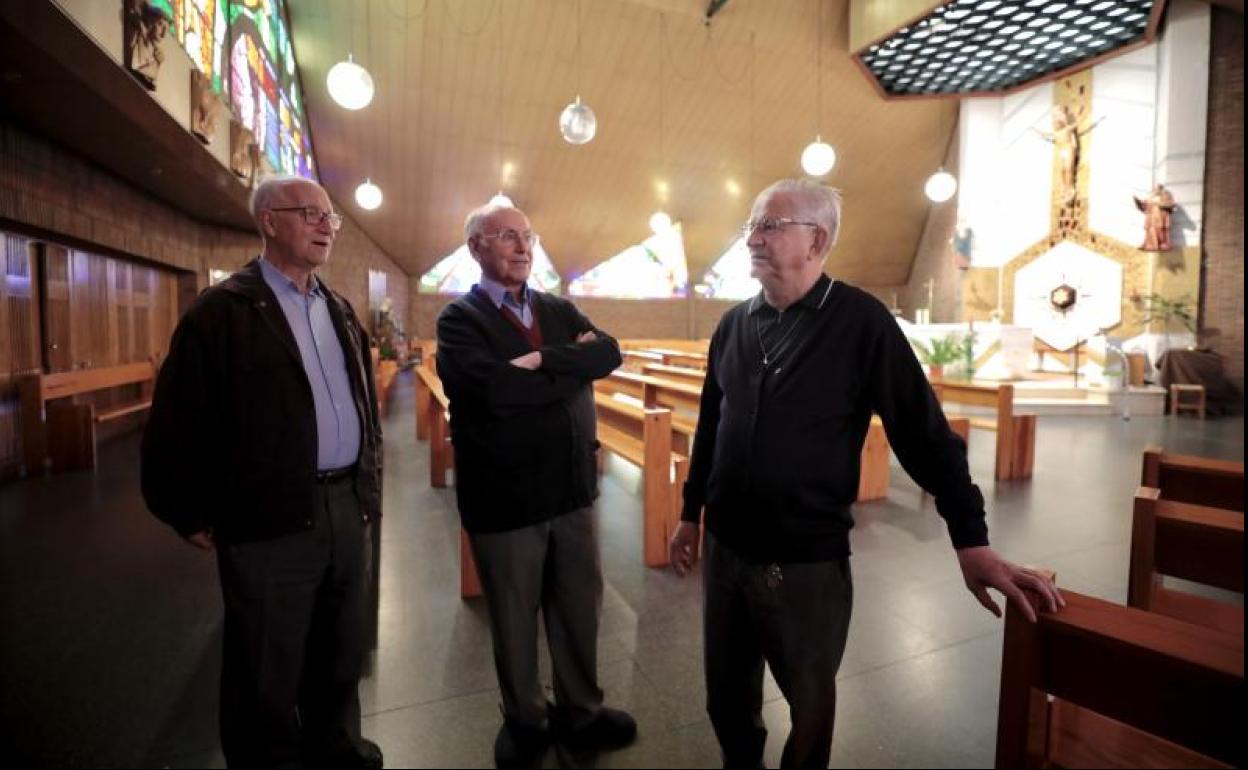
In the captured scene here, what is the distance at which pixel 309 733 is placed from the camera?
1481 millimetres

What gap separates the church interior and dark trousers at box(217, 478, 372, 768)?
0.23 meters

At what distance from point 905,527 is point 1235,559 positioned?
81.6 inches

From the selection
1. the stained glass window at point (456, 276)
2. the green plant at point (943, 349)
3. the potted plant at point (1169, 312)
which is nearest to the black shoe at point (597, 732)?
the green plant at point (943, 349)

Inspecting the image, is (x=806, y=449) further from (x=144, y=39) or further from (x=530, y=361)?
(x=144, y=39)

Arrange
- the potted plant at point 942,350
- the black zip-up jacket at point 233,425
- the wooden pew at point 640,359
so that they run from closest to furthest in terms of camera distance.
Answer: the black zip-up jacket at point 233,425, the wooden pew at point 640,359, the potted plant at point 942,350

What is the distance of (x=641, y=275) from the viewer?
47.4 ft

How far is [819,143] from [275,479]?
6734 millimetres

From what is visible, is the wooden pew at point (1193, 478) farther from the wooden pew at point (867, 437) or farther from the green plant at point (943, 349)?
the green plant at point (943, 349)

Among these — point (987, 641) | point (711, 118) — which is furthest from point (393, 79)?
A: point (987, 641)

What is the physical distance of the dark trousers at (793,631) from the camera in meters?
1.21

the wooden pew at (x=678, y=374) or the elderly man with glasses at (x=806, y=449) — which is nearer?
the elderly man with glasses at (x=806, y=449)

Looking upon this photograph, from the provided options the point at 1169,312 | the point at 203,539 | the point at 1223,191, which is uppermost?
the point at 1223,191

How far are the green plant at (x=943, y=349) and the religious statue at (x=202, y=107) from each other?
25.1 feet

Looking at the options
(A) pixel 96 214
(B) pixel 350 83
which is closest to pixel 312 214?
(B) pixel 350 83
